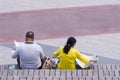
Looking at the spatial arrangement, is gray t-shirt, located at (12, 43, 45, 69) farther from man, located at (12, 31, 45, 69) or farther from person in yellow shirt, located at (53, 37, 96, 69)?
person in yellow shirt, located at (53, 37, 96, 69)

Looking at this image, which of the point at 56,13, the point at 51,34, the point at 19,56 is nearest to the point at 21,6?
the point at 56,13

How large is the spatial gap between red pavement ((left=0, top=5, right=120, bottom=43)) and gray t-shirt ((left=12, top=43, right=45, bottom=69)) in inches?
145

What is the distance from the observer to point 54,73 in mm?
5383

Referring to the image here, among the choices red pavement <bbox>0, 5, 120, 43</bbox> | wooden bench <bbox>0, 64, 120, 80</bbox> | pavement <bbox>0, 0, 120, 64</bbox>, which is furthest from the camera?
red pavement <bbox>0, 5, 120, 43</bbox>

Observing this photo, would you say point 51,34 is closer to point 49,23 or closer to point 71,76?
point 49,23

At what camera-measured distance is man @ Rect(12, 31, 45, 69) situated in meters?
6.67

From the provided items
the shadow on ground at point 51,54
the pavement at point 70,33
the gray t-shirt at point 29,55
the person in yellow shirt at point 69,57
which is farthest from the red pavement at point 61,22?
the person in yellow shirt at point 69,57

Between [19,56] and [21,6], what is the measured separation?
19.5 ft

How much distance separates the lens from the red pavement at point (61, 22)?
35.5ft

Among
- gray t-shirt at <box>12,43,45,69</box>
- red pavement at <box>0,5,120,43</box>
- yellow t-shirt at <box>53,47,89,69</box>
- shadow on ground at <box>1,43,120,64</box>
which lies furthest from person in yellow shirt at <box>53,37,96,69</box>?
red pavement at <box>0,5,120,43</box>

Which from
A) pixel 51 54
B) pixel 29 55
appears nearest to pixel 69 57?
pixel 29 55

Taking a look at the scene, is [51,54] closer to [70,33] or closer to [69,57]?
[70,33]

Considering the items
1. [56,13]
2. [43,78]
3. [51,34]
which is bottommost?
[43,78]

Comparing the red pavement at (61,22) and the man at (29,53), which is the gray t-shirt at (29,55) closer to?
the man at (29,53)
